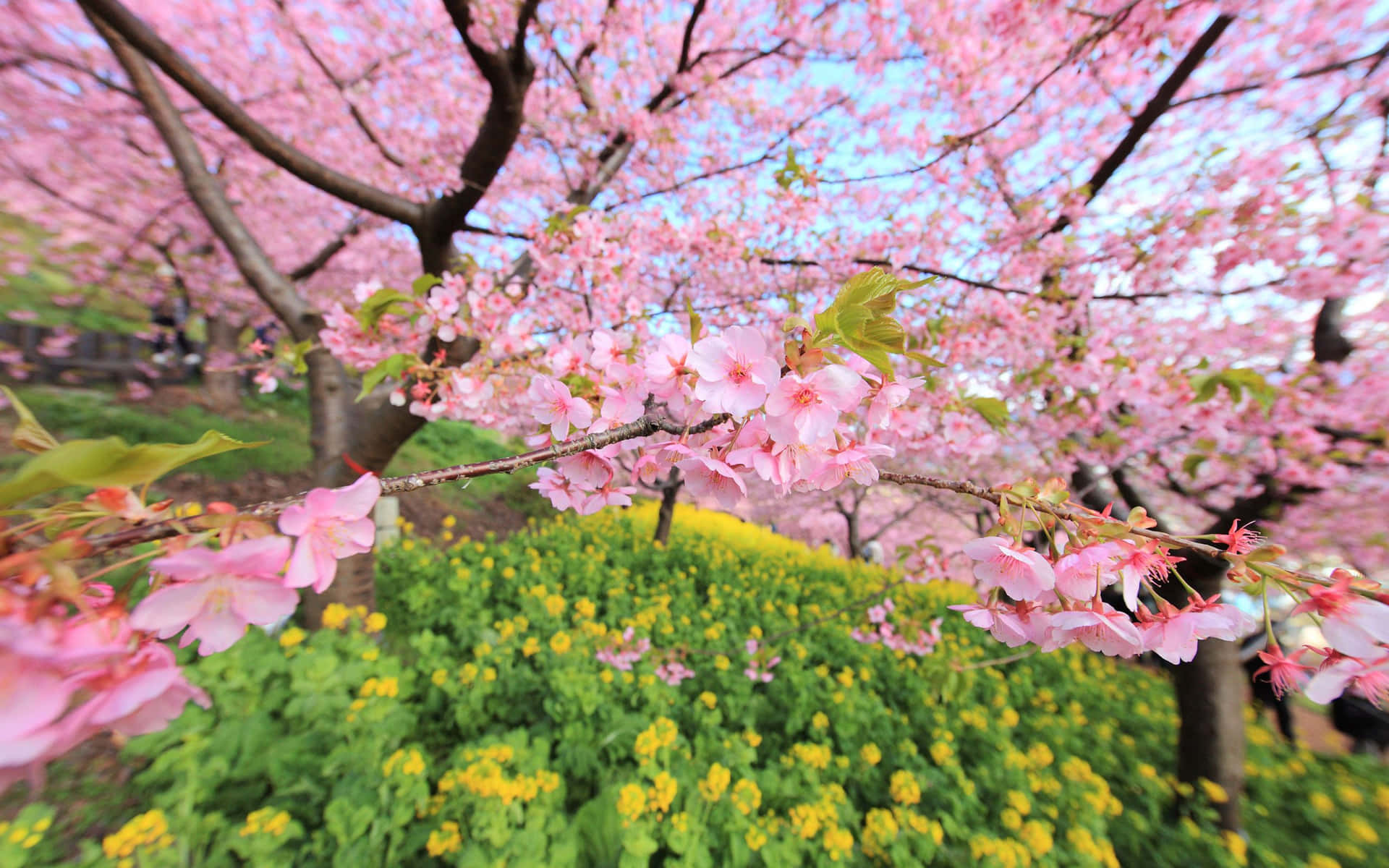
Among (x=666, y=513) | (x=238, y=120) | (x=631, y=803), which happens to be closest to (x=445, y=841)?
(x=631, y=803)

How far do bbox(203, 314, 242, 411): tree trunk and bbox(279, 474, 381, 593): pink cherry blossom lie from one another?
1039 centimetres

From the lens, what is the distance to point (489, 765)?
1.88 m

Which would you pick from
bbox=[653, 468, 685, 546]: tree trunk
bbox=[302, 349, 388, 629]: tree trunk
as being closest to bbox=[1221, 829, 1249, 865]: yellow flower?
bbox=[302, 349, 388, 629]: tree trunk

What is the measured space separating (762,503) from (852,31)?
953 centimetres

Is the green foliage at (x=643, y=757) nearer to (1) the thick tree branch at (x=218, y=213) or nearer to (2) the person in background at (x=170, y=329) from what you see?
(1) the thick tree branch at (x=218, y=213)

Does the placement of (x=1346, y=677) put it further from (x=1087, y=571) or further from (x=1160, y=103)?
(x=1160, y=103)

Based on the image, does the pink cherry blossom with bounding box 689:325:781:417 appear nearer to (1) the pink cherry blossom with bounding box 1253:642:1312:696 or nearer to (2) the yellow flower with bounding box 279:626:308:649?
(1) the pink cherry blossom with bounding box 1253:642:1312:696

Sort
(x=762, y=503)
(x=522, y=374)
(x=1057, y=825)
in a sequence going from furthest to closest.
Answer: (x=762, y=503), (x=1057, y=825), (x=522, y=374)

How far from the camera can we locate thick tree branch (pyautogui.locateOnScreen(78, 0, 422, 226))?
225 cm

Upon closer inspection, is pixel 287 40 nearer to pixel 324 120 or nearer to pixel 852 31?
pixel 324 120

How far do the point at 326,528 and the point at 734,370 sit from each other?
24.9 inches

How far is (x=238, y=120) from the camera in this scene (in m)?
2.55

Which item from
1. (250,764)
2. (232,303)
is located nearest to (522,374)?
(250,764)

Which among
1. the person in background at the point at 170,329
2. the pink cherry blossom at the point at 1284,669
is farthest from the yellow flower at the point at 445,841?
the person in background at the point at 170,329
